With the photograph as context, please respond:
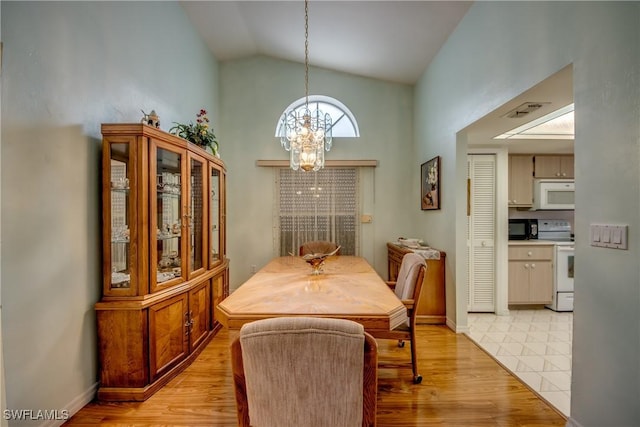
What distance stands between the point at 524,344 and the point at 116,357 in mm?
3437

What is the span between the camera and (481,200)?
3.71 metres

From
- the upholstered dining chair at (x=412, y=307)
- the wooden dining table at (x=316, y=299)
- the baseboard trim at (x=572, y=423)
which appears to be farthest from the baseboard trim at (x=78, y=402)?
the baseboard trim at (x=572, y=423)

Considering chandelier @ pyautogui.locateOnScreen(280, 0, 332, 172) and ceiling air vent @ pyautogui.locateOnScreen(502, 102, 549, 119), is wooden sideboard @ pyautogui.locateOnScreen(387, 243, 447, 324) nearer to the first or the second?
ceiling air vent @ pyautogui.locateOnScreen(502, 102, 549, 119)

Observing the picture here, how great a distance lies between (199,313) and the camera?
2.72 m

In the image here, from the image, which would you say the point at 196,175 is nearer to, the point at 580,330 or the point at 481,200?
the point at 580,330

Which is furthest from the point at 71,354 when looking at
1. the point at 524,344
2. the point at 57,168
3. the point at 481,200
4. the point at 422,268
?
the point at 481,200

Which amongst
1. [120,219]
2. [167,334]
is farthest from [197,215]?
[167,334]

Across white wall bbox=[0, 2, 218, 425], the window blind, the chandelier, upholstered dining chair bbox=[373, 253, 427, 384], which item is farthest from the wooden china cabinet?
the window blind

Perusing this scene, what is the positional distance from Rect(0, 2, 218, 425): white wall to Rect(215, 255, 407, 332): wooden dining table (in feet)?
3.21

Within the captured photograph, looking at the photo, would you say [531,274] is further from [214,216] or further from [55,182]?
[55,182]

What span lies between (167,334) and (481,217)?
3531 mm

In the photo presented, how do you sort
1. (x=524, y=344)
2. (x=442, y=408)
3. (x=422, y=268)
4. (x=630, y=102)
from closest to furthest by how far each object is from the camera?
(x=630, y=102) → (x=442, y=408) → (x=422, y=268) → (x=524, y=344)

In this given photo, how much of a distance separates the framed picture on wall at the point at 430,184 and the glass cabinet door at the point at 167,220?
2.69 m

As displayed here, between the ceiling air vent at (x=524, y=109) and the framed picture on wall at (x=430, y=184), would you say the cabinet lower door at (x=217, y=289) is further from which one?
the ceiling air vent at (x=524, y=109)
